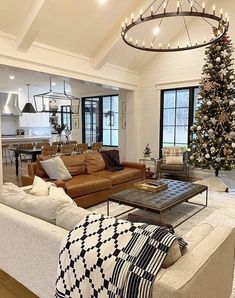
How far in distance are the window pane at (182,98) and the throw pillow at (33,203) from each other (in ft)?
17.5

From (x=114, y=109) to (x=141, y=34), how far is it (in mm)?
2856

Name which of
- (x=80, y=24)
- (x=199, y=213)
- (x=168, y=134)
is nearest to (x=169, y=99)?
(x=168, y=134)

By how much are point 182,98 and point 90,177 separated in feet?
12.6

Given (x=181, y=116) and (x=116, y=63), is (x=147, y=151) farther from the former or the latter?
(x=116, y=63)

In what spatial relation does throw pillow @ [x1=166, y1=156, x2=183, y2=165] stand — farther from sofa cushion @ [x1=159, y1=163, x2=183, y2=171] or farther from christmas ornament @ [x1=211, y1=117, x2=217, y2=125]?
christmas ornament @ [x1=211, y1=117, x2=217, y2=125]

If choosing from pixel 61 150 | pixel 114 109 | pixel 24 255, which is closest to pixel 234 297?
pixel 24 255

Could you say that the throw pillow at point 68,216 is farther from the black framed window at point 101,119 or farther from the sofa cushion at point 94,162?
the black framed window at point 101,119

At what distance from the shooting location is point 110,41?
218 inches

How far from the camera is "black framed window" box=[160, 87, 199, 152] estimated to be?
22.0 ft

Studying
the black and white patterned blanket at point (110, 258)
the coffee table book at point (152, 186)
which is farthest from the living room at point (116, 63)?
the black and white patterned blanket at point (110, 258)

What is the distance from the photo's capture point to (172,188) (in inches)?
151

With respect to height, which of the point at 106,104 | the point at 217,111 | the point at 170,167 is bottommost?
the point at 170,167

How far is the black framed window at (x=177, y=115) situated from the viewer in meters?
6.70

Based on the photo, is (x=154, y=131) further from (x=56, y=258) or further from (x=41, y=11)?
(x=56, y=258)
